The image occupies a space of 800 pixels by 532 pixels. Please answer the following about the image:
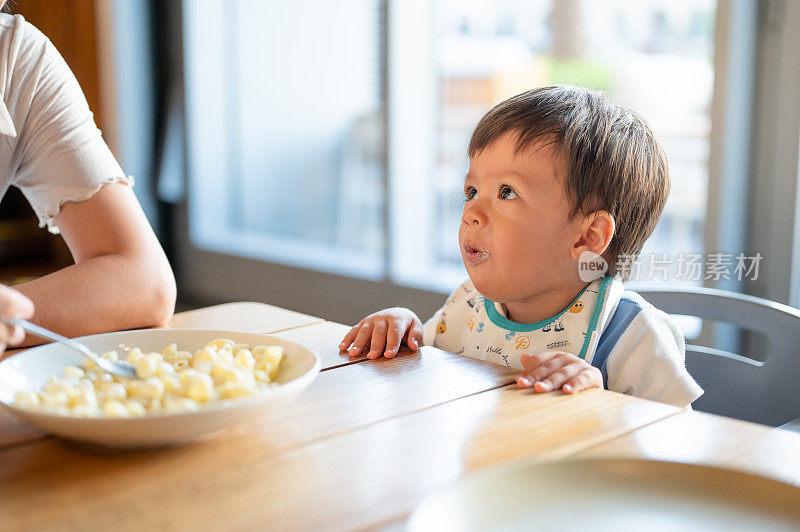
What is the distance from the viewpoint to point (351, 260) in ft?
10.6

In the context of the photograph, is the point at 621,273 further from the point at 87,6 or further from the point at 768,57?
the point at 87,6

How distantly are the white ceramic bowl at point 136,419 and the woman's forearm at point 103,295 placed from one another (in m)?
0.21

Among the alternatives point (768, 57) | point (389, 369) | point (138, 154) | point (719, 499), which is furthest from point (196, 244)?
point (719, 499)

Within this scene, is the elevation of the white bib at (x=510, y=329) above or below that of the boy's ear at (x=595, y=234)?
below

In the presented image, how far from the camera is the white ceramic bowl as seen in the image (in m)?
0.68

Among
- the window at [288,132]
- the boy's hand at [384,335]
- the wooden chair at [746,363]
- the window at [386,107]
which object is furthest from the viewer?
the window at [288,132]

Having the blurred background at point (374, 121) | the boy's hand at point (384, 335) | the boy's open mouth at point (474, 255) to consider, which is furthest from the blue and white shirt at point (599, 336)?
the blurred background at point (374, 121)

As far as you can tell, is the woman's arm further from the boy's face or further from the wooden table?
the boy's face

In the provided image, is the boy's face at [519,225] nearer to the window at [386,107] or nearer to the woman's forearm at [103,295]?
the woman's forearm at [103,295]

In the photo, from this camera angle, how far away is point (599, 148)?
1237 millimetres

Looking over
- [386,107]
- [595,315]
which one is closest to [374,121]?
[386,107]

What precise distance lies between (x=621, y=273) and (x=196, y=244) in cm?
275

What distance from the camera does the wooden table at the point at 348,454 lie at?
621 mm

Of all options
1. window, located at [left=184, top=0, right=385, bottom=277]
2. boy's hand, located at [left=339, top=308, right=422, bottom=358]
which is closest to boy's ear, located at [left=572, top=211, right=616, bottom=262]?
boy's hand, located at [left=339, top=308, right=422, bottom=358]
